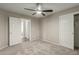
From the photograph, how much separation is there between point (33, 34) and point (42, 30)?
0.87 m

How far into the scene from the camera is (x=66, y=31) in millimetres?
3465

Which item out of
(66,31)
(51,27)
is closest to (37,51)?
(66,31)

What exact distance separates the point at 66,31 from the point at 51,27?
4.16 ft

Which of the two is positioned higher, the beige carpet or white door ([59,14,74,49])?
white door ([59,14,74,49])

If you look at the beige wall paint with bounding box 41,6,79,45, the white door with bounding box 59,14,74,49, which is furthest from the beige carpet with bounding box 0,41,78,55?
the beige wall paint with bounding box 41,6,79,45

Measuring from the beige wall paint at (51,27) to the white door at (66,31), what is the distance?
0.89 ft

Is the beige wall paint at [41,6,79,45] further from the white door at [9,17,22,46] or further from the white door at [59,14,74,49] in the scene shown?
the white door at [9,17,22,46]

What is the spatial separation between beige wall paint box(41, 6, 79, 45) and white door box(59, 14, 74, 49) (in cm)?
27

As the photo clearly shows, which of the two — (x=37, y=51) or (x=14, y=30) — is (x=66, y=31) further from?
(x=14, y=30)

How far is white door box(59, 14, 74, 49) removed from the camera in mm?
3183

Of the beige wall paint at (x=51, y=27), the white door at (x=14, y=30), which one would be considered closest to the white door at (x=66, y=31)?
the beige wall paint at (x=51, y=27)
